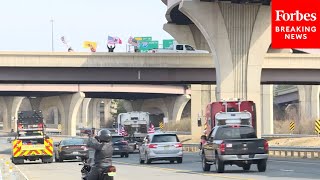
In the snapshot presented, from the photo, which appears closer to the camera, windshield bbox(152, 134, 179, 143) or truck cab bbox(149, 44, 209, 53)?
windshield bbox(152, 134, 179, 143)

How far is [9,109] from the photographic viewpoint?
148125 mm

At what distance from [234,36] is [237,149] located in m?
28.2

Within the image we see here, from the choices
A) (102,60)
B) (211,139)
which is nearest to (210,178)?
(211,139)

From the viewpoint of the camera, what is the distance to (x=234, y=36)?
56156 millimetres

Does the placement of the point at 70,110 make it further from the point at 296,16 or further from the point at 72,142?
the point at 72,142

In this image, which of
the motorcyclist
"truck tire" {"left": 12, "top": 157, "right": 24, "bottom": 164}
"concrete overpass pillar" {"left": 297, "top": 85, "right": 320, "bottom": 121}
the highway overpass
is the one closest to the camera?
the motorcyclist

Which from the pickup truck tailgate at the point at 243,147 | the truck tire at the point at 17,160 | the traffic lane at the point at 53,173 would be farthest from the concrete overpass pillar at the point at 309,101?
the pickup truck tailgate at the point at 243,147

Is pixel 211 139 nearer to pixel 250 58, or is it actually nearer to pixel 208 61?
pixel 250 58

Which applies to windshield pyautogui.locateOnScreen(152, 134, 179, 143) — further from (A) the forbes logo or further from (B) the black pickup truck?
(A) the forbes logo

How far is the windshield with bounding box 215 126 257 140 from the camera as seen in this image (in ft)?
97.0

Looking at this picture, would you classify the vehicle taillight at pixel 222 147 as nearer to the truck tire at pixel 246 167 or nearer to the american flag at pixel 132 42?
the truck tire at pixel 246 167

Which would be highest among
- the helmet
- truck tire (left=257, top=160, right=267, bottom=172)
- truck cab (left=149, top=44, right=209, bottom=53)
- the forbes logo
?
the forbes logo

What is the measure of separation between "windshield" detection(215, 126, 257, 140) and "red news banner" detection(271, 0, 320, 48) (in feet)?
60.6

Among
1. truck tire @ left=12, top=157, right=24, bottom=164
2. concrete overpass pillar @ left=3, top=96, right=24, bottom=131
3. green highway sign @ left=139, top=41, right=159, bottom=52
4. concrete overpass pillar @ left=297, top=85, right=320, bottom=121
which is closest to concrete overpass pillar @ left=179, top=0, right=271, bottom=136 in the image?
truck tire @ left=12, top=157, right=24, bottom=164
